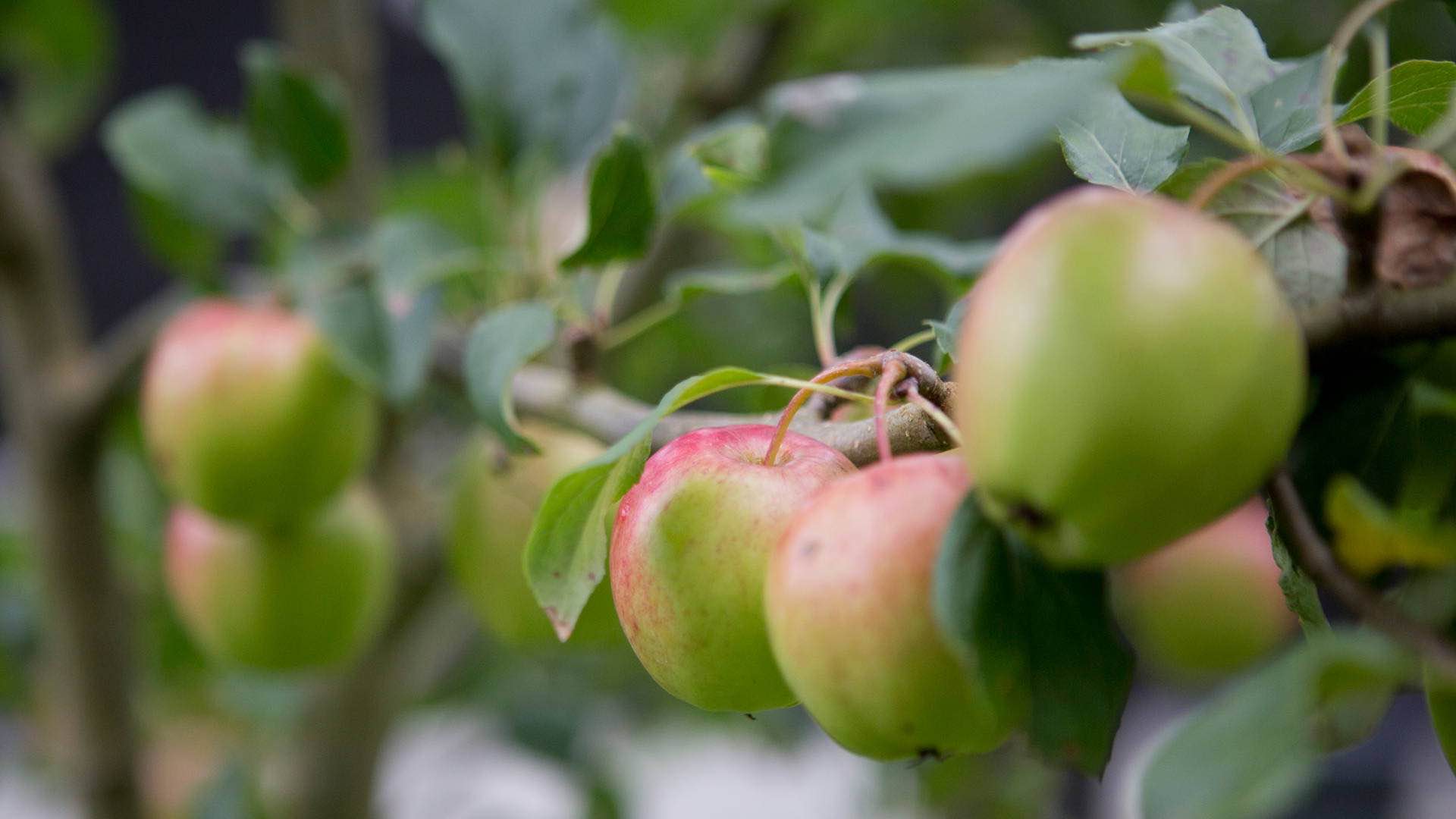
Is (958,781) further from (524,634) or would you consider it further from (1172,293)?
(1172,293)

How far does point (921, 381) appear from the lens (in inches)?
8.4

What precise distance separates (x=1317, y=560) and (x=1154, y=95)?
7cm

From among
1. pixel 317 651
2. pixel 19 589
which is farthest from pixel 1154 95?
pixel 19 589

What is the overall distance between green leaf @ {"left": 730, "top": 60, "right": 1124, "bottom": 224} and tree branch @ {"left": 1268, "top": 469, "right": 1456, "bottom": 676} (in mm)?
70

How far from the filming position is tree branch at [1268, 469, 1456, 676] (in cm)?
15

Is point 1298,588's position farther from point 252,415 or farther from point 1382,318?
point 252,415

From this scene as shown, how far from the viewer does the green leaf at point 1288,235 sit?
20 centimetres

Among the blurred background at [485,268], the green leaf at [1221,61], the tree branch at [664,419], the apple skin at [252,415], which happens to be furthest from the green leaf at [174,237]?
the green leaf at [1221,61]

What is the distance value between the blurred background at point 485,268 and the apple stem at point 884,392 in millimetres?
141

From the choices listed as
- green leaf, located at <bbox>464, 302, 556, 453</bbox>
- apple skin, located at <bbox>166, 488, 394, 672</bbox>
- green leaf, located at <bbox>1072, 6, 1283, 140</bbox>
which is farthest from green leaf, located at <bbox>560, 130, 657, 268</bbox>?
apple skin, located at <bbox>166, 488, 394, 672</bbox>

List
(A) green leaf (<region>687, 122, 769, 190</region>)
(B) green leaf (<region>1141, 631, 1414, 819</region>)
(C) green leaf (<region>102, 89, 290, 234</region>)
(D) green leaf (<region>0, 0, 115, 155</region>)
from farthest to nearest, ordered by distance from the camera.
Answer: (D) green leaf (<region>0, 0, 115, 155</region>) → (C) green leaf (<region>102, 89, 290, 234</region>) → (A) green leaf (<region>687, 122, 769, 190</region>) → (B) green leaf (<region>1141, 631, 1414, 819</region>)

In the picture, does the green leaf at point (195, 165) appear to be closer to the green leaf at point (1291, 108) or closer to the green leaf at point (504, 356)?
the green leaf at point (504, 356)

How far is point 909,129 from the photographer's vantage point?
0.53ft

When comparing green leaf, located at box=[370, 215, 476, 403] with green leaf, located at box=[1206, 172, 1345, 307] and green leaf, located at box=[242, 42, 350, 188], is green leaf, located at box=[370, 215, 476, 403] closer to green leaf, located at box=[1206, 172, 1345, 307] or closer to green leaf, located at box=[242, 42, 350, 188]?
green leaf, located at box=[242, 42, 350, 188]
